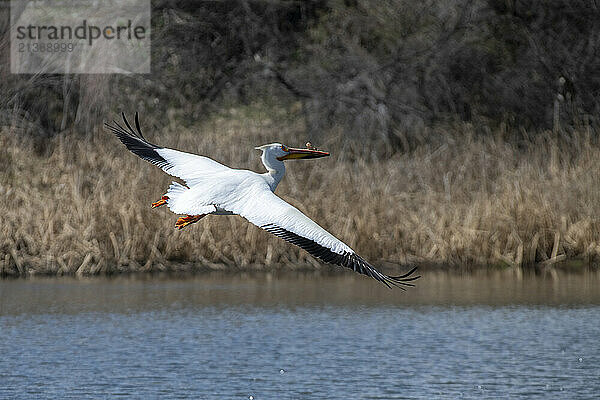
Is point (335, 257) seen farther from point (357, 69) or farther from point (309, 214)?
point (357, 69)

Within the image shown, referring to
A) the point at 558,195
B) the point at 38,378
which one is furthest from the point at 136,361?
the point at 558,195

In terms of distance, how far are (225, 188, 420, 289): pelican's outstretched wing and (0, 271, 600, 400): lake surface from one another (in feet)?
18.7

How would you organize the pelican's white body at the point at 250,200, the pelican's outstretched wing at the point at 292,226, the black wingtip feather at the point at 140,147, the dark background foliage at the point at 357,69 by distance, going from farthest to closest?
the dark background foliage at the point at 357,69 < the black wingtip feather at the point at 140,147 < the pelican's white body at the point at 250,200 < the pelican's outstretched wing at the point at 292,226

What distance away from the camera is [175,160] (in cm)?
901

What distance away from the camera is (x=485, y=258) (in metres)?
17.9

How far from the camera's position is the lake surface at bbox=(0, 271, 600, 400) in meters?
13.7

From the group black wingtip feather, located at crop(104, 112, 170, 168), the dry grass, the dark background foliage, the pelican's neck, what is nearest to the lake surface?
the dry grass

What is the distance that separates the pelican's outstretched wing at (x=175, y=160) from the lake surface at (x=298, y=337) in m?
4.45

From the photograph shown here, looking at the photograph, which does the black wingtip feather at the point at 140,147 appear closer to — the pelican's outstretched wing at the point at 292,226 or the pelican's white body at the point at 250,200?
the pelican's white body at the point at 250,200

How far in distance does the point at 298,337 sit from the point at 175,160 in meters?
7.30

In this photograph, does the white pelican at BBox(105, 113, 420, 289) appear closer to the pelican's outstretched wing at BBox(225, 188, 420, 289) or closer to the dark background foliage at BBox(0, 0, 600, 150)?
the pelican's outstretched wing at BBox(225, 188, 420, 289)

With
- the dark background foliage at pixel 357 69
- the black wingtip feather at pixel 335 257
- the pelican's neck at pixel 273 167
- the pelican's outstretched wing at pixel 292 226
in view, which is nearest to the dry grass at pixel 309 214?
the dark background foliage at pixel 357 69

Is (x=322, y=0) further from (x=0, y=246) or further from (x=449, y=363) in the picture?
(x=449, y=363)

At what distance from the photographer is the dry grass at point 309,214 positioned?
17219 millimetres
